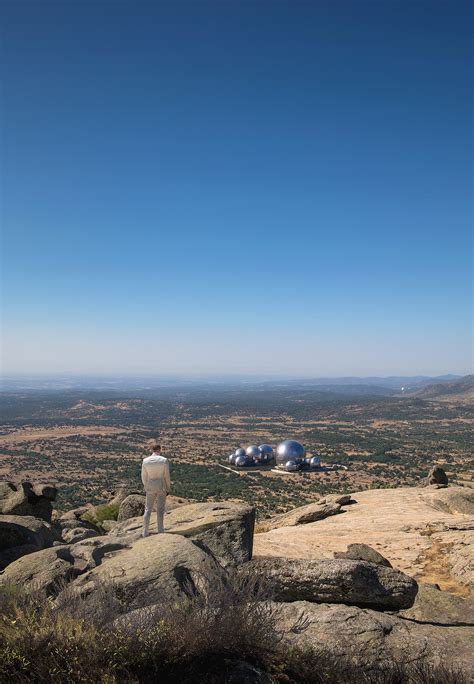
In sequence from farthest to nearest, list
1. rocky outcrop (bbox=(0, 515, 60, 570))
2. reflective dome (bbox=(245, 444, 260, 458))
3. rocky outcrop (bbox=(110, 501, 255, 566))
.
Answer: reflective dome (bbox=(245, 444, 260, 458))
rocky outcrop (bbox=(0, 515, 60, 570))
rocky outcrop (bbox=(110, 501, 255, 566))

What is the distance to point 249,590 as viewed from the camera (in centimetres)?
572

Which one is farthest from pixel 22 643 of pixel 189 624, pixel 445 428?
pixel 445 428

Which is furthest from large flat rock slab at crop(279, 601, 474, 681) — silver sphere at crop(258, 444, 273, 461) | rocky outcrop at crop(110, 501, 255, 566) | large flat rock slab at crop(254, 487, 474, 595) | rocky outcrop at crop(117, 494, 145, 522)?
silver sphere at crop(258, 444, 273, 461)

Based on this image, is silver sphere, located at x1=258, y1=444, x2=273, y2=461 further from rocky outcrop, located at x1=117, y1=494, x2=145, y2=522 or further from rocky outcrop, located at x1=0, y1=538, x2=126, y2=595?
rocky outcrop, located at x1=0, y1=538, x2=126, y2=595

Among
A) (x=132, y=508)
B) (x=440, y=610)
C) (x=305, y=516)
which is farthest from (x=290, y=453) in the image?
(x=440, y=610)

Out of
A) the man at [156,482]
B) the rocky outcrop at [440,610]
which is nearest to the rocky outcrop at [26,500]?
the man at [156,482]

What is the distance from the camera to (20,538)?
10516mm

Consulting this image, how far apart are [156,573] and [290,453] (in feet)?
103

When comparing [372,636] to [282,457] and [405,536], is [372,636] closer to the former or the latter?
[405,536]

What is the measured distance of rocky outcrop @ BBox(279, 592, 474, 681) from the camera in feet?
17.2

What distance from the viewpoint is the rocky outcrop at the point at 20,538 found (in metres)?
9.66

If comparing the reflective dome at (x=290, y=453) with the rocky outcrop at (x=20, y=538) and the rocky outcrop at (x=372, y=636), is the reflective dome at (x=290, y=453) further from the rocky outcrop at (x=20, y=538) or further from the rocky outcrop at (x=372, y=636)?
the rocky outcrop at (x=372, y=636)

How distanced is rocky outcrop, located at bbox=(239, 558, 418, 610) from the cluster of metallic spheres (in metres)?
30.4

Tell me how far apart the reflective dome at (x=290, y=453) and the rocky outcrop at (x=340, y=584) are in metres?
30.3
